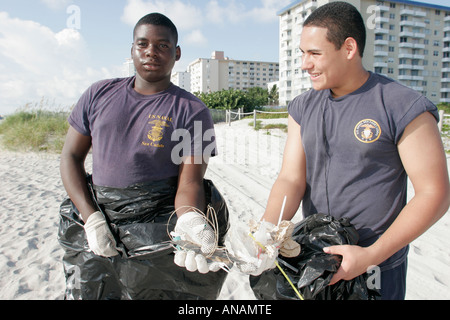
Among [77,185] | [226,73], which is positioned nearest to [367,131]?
[77,185]

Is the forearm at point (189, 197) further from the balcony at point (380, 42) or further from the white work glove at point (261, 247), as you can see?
the balcony at point (380, 42)

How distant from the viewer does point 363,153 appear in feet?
4.37

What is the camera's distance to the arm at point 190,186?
164 centimetres

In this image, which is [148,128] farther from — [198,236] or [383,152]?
[383,152]

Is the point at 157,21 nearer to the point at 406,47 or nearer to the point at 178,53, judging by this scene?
the point at 178,53

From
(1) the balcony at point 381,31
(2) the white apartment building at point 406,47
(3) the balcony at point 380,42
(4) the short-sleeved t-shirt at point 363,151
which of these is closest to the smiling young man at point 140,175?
(4) the short-sleeved t-shirt at point 363,151

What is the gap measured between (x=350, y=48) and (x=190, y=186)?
3.18ft

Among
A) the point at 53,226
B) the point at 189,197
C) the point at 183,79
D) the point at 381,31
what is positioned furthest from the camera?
the point at 183,79

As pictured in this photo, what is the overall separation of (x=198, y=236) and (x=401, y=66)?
60663mm

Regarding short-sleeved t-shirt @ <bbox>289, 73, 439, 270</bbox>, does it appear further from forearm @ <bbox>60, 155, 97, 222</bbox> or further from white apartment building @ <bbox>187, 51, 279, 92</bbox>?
white apartment building @ <bbox>187, 51, 279, 92</bbox>

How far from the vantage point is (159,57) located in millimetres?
1790

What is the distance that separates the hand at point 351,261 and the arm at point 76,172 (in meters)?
1.19

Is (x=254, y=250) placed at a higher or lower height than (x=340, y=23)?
lower

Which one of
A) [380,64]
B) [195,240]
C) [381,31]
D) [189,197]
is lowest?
[195,240]
